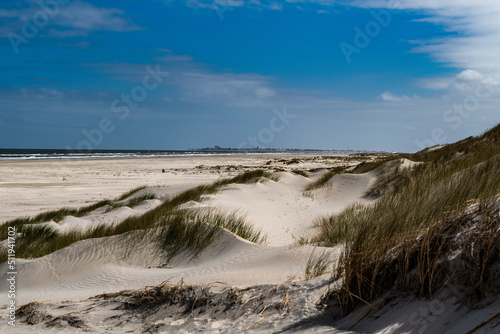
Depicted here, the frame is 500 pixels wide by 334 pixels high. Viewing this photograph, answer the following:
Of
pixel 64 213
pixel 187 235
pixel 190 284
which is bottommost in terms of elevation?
pixel 190 284

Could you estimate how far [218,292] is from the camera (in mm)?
3172

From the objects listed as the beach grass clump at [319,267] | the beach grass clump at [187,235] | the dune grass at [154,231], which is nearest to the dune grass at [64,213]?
the dune grass at [154,231]

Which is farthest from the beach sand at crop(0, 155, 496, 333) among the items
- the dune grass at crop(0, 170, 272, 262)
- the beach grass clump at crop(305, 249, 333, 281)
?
the dune grass at crop(0, 170, 272, 262)

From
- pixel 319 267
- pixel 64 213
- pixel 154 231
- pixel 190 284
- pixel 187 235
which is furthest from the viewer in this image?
pixel 64 213

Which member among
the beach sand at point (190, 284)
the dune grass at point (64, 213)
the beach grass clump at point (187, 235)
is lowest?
the beach sand at point (190, 284)

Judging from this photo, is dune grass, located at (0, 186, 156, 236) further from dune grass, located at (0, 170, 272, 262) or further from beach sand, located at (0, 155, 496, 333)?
beach sand, located at (0, 155, 496, 333)

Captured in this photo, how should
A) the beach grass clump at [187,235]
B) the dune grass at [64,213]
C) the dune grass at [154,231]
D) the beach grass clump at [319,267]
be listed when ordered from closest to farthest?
the beach grass clump at [319,267] → the beach grass clump at [187,235] → the dune grass at [154,231] → the dune grass at [64,213]

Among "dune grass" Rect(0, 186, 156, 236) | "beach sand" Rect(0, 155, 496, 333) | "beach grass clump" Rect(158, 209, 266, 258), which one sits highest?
"dune grass" Rect(0, 186, 156, 236)

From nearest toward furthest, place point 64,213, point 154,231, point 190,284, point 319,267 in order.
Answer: point 319,267 → point 190,284 → point 154,231 → point 64,213

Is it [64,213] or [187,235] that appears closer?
[187,235]

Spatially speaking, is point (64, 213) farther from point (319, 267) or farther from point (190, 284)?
point (319, 267)

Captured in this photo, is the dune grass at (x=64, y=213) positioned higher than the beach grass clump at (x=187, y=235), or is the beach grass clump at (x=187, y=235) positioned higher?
the dune grass at (x=64, y=213)

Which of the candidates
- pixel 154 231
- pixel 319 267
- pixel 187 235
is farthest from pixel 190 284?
pixel 154 231

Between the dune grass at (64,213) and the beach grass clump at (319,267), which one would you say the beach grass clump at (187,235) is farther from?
the dune grass at (64,213)
